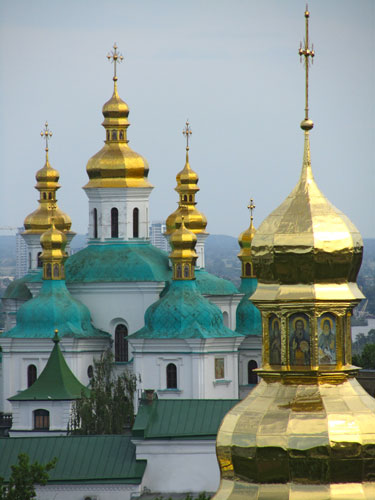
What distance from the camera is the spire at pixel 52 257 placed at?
54500 mm

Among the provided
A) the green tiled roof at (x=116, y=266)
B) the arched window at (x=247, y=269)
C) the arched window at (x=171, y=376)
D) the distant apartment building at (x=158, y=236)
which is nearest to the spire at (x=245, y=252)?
the arched window at (x=247, y=269)

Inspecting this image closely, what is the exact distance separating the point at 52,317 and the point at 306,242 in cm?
4219

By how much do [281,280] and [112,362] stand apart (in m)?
41.7

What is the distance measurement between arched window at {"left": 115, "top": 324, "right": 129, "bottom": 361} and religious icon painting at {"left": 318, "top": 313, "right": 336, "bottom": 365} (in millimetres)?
42810

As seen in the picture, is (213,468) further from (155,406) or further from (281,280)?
(281,280)

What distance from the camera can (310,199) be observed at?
12.0 meters

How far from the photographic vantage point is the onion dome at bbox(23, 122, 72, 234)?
6066 cm

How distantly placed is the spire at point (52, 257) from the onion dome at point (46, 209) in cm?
535

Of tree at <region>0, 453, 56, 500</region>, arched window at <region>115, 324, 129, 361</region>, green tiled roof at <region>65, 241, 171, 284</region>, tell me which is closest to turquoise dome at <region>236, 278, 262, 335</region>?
green tiled roof at <region>65, 241, 171, 284</region>

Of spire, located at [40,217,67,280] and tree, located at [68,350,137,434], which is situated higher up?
spire, located at [40,217,67,280]

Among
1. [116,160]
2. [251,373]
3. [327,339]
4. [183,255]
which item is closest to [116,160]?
[116,160]

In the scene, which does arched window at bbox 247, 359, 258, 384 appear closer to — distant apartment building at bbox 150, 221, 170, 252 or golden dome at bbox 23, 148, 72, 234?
golden dome at bbox 23, 148, 72, 234

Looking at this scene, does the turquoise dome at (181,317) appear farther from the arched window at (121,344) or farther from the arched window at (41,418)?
the arched window at (41,418)

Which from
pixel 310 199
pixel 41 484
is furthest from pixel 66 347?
pixel 310 199
